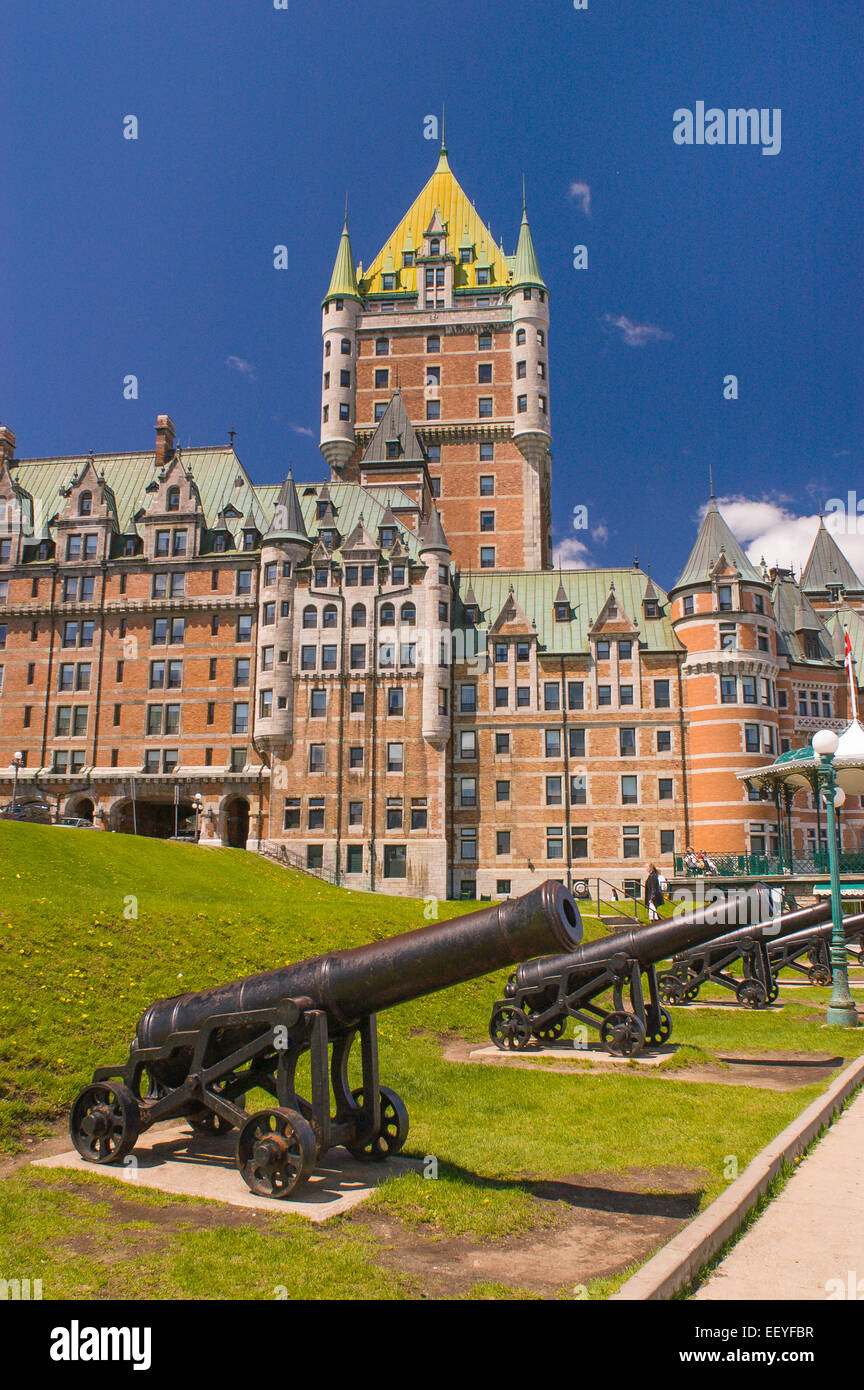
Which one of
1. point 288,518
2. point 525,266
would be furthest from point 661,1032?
point 525,266

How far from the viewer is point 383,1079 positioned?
13805mm

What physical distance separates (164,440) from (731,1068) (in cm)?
5620

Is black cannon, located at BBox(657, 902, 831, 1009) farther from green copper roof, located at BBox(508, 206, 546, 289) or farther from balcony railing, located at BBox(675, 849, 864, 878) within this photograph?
green copper roof, located at BBox(508, 206, 546, 289)

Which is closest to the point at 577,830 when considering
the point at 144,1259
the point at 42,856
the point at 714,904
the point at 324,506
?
the point at 324,506

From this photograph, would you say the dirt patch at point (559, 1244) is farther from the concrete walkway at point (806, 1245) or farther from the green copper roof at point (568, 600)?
the green copper roof at point (568, 600)

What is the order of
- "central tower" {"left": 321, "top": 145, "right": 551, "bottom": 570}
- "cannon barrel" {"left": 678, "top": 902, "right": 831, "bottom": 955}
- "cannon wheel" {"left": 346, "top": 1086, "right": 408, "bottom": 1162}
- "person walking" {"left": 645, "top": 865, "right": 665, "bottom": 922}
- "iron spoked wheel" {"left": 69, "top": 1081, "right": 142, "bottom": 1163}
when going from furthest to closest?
"central tower" {"left": 321, "top": 145, "right": 551, "bottom": 570}
"person walking" {"left": 645, "top": 865, "right": 665, "bottom": 922}
"cannon barrel" {"left": 678, "top": 902, "right": 831, "bottom": 955}
"cannon wheel" {"left": 346, "top": 1086, "right": 408, "bottom": 1162}
"iron spoked wheel" {"left": 69, "top": 1081, "right": 142, "bottom": 1163}

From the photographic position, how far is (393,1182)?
8.88m

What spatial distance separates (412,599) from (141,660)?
623 inches

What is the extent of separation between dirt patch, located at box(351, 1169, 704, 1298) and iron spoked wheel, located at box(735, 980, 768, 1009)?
1338 centimetres

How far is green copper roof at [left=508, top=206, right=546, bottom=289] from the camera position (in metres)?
72.1

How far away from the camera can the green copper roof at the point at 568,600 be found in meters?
56.8

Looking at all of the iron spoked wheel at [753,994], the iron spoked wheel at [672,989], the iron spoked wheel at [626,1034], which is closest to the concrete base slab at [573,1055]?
the iron spoked wheel at [626,1034]

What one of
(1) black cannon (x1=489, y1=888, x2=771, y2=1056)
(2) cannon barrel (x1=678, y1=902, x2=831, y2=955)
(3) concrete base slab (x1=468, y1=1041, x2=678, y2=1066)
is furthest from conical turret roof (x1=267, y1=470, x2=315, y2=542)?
(3) concrete base slab (x1=468, y1=1041, x2=678, y2=1066)
